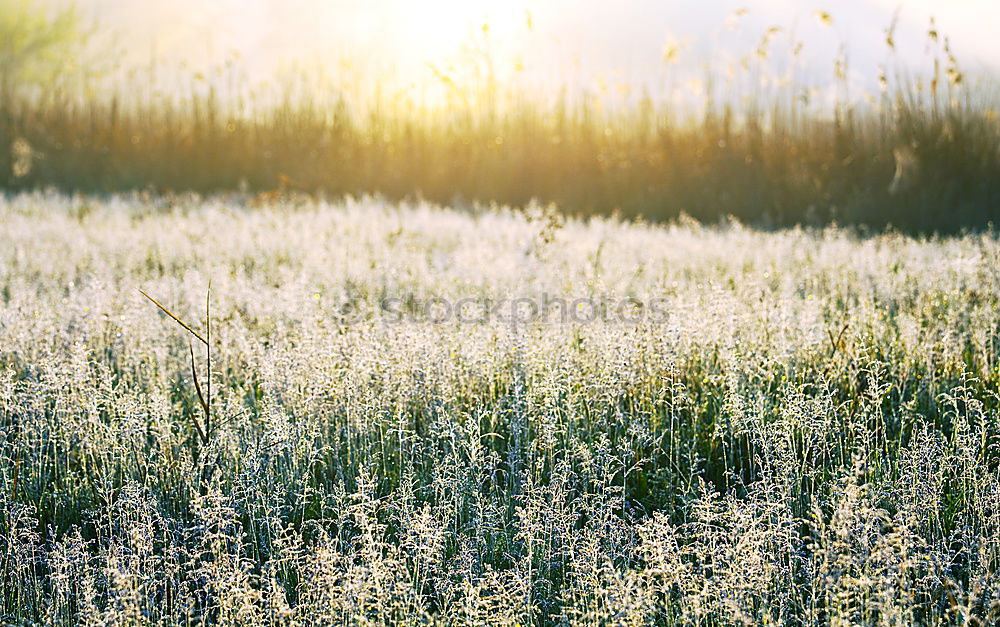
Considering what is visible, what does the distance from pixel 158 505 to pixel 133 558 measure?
2.47 ft

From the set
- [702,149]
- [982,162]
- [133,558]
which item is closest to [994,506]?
[133,558]

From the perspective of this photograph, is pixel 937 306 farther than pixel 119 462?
Yes

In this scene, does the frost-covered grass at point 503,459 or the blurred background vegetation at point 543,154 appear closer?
the frost-covered grass at point 503,459

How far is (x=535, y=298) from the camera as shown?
496 centimetres

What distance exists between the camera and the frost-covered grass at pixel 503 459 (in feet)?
6.82

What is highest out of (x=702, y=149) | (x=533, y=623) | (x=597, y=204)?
(x=702, y=149)

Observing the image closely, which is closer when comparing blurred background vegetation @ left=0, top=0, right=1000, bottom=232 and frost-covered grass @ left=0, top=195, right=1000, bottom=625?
frost-covered grass @ left=0, top=195, right=1000, bottom=625

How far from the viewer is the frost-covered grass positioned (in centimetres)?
208

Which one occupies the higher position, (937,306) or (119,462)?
(937,306)

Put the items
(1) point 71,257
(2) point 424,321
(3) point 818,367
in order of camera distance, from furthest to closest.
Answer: (1) point 71,257 < (2) point 424,321 < (3) point 818,367

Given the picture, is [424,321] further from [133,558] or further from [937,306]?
[937,306]

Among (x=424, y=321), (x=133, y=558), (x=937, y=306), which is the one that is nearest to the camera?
(x=133, y=558)

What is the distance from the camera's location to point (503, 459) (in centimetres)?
314

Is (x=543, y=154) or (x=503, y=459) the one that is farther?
(x=543, y=154)
